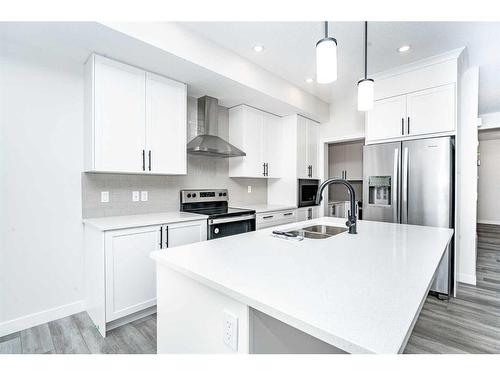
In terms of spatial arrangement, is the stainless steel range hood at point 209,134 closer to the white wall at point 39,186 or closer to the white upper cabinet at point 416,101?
the white wall at point 39,186

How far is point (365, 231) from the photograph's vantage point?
1.87 metres

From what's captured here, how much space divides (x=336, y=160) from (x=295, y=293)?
18.6 feet

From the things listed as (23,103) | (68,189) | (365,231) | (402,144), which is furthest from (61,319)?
(402,144)

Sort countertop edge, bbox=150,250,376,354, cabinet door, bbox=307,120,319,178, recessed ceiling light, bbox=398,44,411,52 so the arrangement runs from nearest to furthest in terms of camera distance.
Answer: countertop edge, bbox=150,250,376,354 → recessed ceiling light, bbox=398,44,411,52 → cabinet door, bbox=307,120,319,178

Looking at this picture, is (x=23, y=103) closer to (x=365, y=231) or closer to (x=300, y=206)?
(x=365, y=231)

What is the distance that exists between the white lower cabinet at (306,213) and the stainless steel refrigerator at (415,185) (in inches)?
41.8

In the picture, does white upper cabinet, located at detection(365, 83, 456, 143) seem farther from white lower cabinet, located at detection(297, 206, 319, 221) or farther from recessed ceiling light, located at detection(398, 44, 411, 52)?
white lower cabinet, located at detection(297, 206, 319, 221)

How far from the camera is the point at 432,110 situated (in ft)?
9.26

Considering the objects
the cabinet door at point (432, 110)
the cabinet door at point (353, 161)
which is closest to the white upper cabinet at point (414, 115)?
the cabinet door at point (432, 110)

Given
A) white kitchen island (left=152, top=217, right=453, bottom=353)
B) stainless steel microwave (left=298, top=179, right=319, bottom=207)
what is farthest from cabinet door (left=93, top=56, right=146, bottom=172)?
stainless steel microwave (left=298, top=179, right=319, bottom=207)

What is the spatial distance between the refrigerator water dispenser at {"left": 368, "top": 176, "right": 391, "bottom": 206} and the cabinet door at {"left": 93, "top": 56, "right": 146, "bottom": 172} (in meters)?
2.68

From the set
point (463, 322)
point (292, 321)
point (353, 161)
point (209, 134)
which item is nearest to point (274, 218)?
point (209, 134)

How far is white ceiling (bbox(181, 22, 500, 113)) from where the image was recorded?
7.61 feet

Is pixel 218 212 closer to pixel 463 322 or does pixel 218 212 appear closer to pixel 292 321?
pixel 292 321
